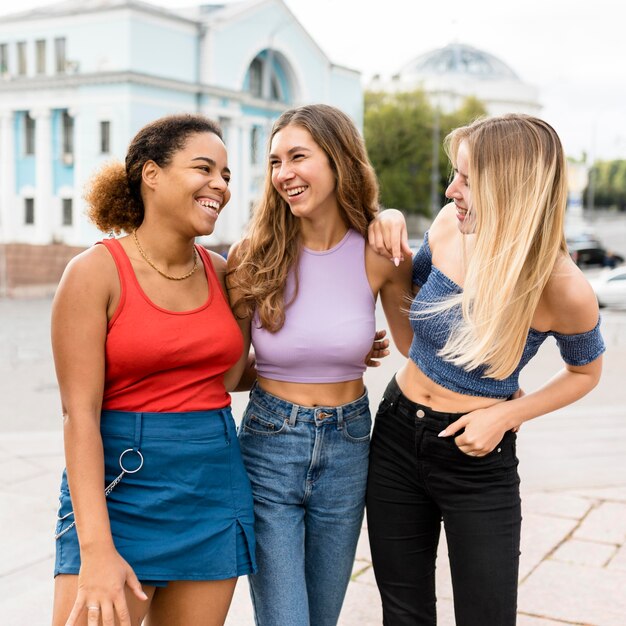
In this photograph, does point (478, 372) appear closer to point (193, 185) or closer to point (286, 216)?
point (286, 216)

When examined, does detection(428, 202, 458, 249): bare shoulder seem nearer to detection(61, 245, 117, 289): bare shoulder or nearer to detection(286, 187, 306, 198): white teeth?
detection(286, 187, 306, 198): white teeth

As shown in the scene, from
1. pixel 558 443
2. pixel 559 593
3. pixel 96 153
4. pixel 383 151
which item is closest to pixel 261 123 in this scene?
pixel 96 153

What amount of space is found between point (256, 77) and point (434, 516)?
38071 mm

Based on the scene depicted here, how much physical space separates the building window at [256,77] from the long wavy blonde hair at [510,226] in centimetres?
3718

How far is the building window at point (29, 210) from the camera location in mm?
34719

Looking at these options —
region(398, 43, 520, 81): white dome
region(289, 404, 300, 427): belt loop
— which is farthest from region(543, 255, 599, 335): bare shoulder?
region(398, 43, 520, 81): white dome

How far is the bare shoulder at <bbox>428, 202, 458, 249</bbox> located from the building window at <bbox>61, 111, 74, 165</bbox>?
32045mm

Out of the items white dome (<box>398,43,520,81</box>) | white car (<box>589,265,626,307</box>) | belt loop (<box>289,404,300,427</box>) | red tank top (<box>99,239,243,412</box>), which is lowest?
white car (<box>589,265,626,307</box>)

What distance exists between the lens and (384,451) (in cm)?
274

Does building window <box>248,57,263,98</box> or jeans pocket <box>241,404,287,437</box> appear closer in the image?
jeans pocket <box>241,404,287,437</box>

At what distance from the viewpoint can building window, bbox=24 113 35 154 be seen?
3447 centimetres

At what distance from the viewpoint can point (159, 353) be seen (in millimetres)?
2387

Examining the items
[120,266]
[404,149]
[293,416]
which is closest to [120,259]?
[120,266]

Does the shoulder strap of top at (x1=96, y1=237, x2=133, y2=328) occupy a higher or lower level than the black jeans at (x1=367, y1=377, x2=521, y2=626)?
higher
